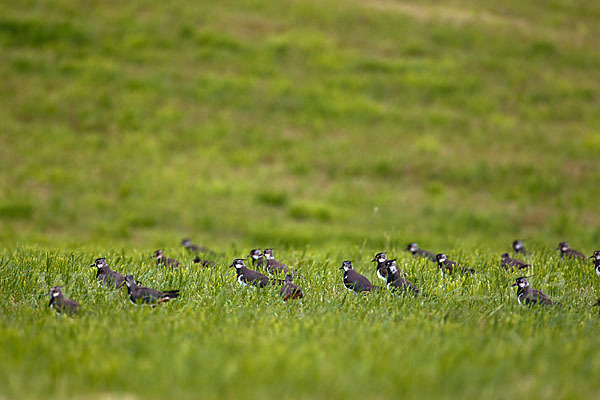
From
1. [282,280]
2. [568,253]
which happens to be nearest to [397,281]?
[282,280]

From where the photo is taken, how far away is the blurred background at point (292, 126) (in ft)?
47.3

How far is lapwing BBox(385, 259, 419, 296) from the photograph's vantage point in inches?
226

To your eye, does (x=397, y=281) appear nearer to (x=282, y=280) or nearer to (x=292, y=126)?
(x=282, y=280)

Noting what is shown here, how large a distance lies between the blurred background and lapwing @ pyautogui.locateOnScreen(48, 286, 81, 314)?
6.64 metres

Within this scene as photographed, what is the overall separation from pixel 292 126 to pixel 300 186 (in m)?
3.45

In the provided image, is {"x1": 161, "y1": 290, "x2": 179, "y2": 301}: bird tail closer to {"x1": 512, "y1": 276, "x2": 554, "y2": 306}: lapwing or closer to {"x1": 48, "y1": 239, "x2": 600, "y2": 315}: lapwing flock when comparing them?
{"x1": 48, "y1": 239, "x2": 600, "y2": 315}: lapwing flock

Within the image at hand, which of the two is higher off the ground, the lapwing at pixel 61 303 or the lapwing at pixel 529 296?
the lapwing at pixel 529 296

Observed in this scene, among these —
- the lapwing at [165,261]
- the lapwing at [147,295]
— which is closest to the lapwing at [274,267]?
the lapwing at [165,261]

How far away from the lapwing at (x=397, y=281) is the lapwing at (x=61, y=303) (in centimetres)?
295

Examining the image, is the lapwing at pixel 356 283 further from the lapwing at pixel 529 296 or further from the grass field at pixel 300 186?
the lapwing at pixel 529 296

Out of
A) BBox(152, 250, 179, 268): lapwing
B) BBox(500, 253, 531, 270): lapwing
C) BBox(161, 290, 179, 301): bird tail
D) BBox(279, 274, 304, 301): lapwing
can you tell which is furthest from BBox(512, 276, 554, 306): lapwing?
BBox(152, 250, 179, 268): lapwing

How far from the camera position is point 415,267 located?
696 cm

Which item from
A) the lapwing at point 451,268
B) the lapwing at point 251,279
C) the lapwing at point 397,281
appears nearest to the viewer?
the lapwing at point 397,281

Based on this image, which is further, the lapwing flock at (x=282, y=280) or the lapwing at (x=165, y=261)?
the lapwing at (x=165, y=261)
